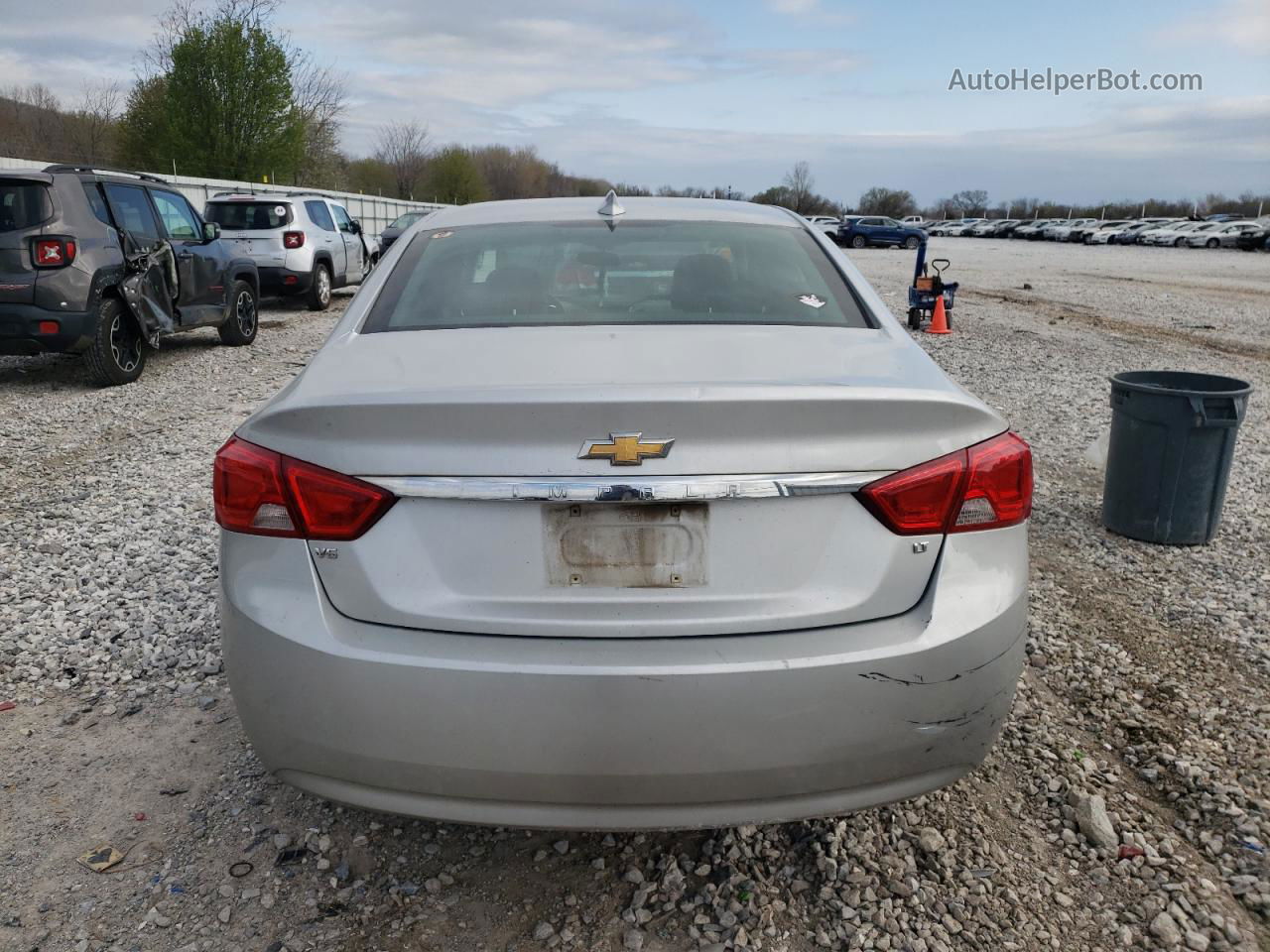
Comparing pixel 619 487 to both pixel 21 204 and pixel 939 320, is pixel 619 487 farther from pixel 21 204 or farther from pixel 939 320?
pixel 939 320

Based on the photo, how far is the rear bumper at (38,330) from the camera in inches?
304

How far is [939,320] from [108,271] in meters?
10.4

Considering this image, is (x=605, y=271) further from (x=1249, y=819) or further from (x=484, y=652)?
(x=1249, y=819)

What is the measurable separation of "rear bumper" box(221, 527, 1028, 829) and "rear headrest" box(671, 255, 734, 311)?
1.14 meters

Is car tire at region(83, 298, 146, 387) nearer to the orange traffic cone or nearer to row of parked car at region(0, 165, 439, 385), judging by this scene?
row of parked car at region(0, 165, 439, 385)

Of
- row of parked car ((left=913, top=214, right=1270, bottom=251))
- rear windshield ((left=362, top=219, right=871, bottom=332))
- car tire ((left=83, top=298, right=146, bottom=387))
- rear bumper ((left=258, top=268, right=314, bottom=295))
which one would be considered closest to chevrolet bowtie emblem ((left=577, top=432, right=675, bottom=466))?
rear windshield ((left=362, top=219, right=871, bottom=332))

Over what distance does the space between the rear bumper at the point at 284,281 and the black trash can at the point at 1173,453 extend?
12.8 metres

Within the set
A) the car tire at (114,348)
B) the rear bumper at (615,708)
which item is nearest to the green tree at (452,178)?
the car tire at (114,348)

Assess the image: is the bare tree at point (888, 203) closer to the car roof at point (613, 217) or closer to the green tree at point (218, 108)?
the green tree at point (218, 108)

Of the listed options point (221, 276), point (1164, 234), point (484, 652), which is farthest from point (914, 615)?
point (1164, 234)

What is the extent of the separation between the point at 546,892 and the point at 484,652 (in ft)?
2.83

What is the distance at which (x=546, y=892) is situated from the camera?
2.41 metres

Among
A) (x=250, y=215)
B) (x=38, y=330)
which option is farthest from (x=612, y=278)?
(x=250, y=215)

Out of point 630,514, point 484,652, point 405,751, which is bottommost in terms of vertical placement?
point 405,751
